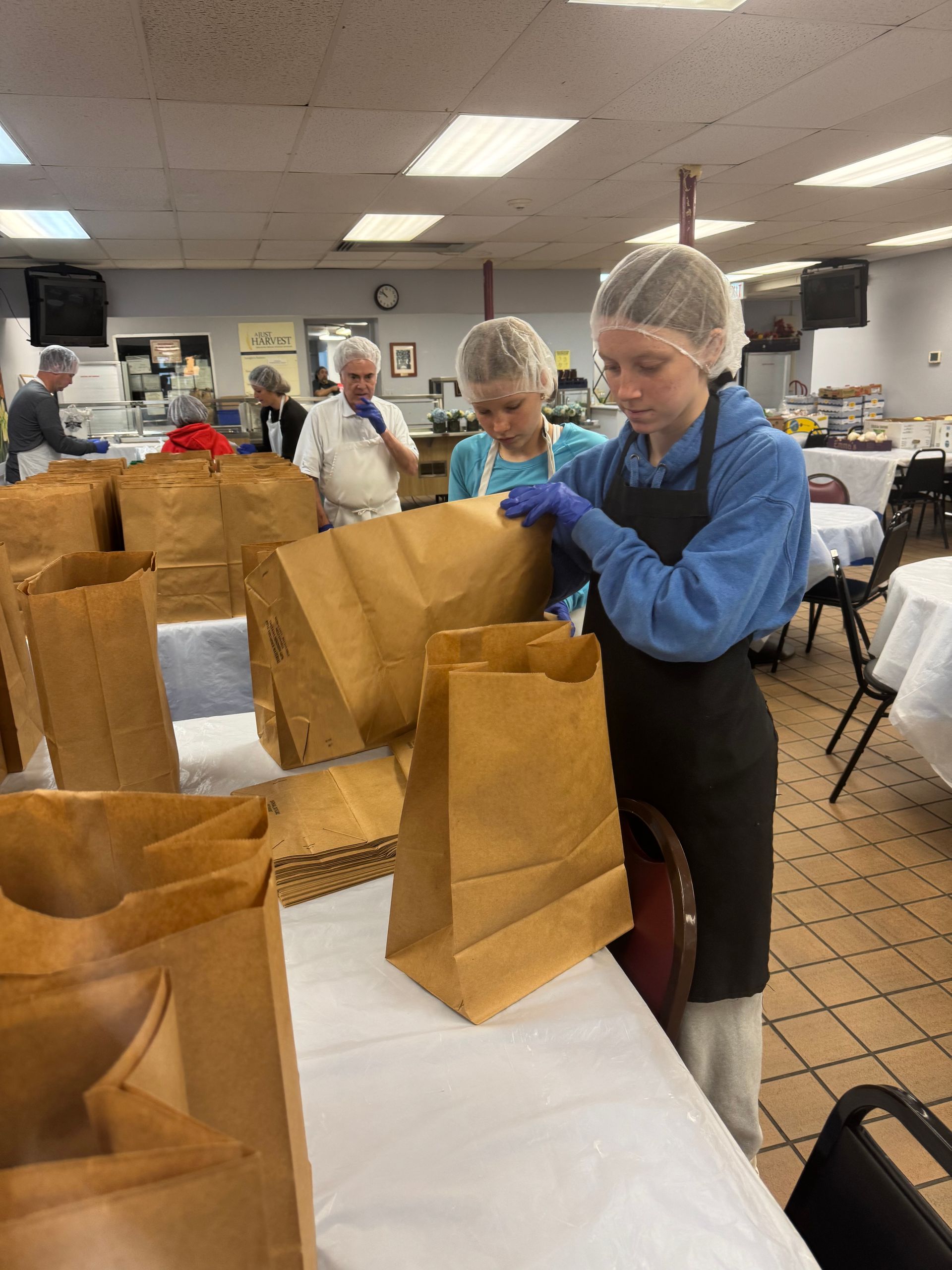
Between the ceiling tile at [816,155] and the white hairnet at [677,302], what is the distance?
4.04m

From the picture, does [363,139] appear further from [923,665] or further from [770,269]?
[770,269]

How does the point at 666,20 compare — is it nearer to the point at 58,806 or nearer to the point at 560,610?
the point at 560,610

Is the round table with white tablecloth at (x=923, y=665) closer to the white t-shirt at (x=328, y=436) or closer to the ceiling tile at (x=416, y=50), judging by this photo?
the white t-shirt at (x=328, y=436)

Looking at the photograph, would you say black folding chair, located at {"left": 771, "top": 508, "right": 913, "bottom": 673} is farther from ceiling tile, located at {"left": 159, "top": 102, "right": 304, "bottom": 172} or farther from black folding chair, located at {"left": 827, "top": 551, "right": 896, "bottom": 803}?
ceiling tile, located at {"left": 159, "top": 102, "right": 304, "bottom": 172}

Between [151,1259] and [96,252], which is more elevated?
[96,252]

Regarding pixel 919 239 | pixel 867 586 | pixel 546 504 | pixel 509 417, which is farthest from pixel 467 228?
pixel 546 504

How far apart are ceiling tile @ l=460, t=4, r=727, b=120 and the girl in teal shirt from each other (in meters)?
1.50

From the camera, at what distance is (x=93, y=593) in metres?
1.06

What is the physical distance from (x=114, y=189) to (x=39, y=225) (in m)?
1.43

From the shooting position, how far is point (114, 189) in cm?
482

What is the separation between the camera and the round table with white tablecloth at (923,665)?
2.46 m

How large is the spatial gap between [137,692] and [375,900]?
0.43 meters

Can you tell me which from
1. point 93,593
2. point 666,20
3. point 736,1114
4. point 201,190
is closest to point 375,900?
point 93,593

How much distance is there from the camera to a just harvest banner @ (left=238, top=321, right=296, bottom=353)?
8.68 m
